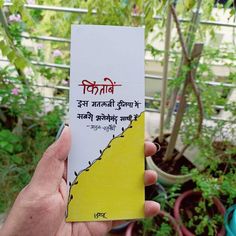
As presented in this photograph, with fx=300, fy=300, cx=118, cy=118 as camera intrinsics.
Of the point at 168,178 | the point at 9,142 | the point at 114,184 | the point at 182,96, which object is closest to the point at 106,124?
the point at 114,184

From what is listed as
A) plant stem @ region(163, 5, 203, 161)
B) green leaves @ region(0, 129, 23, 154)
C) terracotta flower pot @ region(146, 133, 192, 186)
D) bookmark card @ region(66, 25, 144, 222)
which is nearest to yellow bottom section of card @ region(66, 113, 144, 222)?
bookmark card @ region(66, 25, 144, 222)

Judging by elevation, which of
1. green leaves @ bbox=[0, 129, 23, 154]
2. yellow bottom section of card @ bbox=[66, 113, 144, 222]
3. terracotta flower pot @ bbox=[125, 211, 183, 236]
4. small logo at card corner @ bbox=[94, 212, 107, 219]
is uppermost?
yellow bottom section of card @ bbox=[66, 113, 144, 222]

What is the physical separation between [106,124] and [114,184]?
133 mm

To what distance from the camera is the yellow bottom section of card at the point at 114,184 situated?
65 centimetres

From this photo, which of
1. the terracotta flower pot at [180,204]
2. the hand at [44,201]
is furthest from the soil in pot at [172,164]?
the hand at [44,201]

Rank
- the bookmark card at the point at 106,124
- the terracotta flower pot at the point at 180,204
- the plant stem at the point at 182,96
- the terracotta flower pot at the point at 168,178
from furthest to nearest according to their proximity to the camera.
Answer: the terracotta flower pot at the point at 168,178 → the terracotta flower pot at the point at 180,204 → the plant stem at the point at 182,96 → the bookmark card at the point at 106,124

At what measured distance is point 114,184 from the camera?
0.66 meters

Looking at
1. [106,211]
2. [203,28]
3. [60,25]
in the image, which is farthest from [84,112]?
[203,28]

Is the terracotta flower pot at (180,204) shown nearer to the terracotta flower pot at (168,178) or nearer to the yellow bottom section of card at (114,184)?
the terracotta flower pot at (168,178)

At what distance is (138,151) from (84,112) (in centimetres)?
15

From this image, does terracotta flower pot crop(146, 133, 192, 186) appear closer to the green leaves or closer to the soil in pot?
the soil in pot

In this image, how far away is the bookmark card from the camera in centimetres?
63

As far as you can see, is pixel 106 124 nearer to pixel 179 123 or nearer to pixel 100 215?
pixel 100 215

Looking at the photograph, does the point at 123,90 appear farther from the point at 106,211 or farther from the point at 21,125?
the point at 21,125
